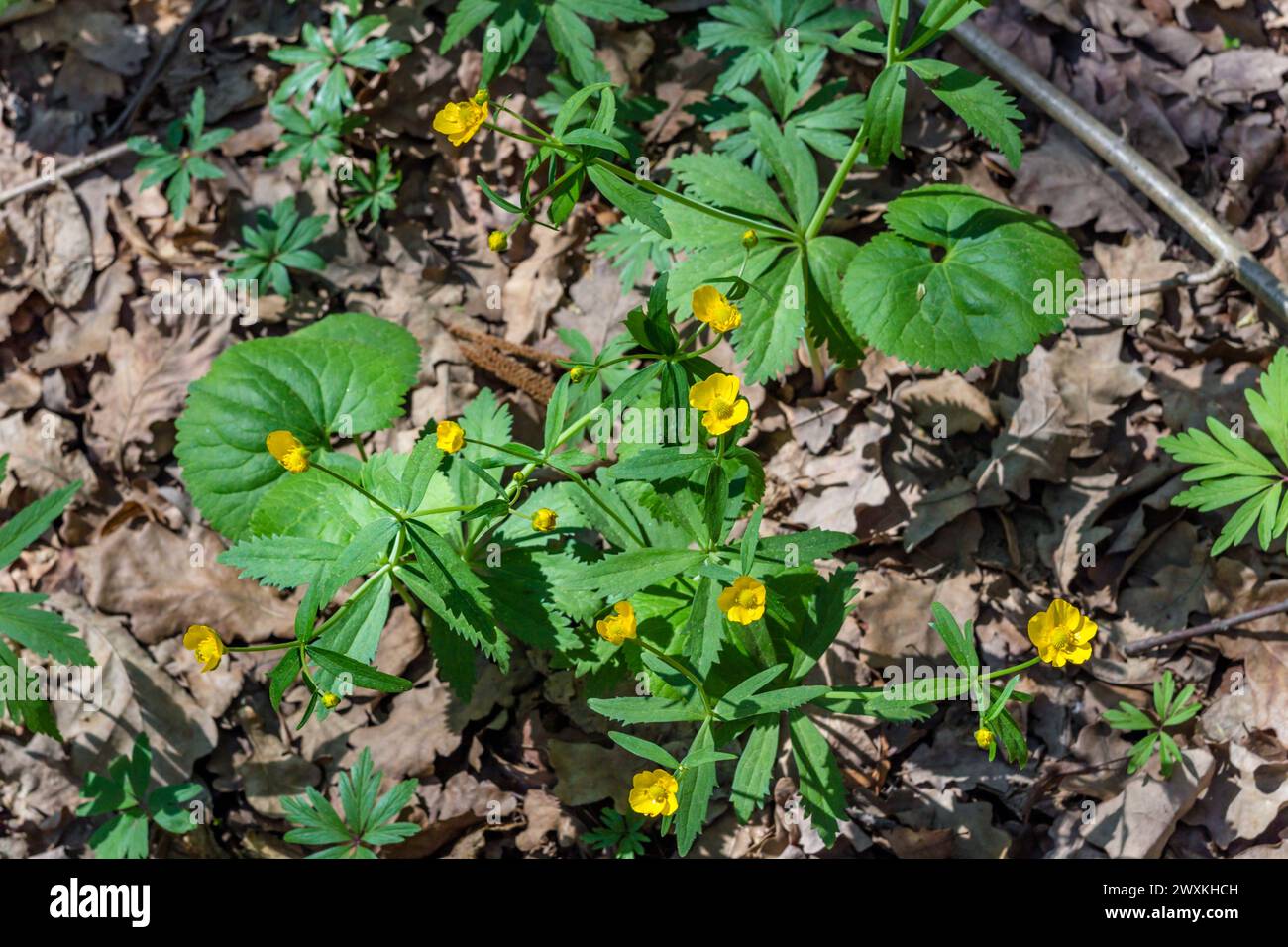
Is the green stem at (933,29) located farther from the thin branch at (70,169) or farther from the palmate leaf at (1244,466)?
the thin branch at (70,169)

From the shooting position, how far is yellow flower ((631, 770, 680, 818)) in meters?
2.35

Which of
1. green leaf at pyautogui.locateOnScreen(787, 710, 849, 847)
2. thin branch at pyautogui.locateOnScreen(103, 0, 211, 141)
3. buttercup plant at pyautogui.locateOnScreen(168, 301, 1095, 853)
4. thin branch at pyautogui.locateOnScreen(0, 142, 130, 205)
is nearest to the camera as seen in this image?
buttercup plant at pyautogui.locateOnScreen(168, 301, 1095, 853)

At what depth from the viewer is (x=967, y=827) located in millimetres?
3064

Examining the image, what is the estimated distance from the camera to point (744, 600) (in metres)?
2.36

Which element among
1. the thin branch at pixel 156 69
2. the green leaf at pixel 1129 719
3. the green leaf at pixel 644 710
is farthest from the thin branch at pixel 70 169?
the green leaf at pixel 1129 719

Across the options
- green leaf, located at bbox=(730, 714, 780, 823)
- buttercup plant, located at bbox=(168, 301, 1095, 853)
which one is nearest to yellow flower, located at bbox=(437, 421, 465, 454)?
buttercup plant, located at bbox=(168, 301, 1095, 853)

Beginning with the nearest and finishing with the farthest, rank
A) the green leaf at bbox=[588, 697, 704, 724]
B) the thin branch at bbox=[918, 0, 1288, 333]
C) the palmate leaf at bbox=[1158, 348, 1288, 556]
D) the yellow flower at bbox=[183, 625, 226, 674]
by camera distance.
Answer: the yellow flower at bbox=[183, 625, 226, 674] → the green leaf at bbox=[588, 697, 704, 724] → the palmate leaf at bbox=[1158, 348, 1288, 556] → the thin branch at bbox=[918, 0, 1288, 333]

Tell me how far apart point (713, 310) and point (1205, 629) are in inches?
78.0

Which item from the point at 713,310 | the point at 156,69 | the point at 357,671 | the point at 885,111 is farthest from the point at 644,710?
the point at 156,69

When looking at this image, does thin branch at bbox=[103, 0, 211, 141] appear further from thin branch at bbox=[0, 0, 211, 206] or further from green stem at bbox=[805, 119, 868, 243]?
green stem at bbox=[805, 119, 868, 243]

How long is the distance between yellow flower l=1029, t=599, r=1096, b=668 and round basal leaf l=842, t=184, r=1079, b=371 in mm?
865
